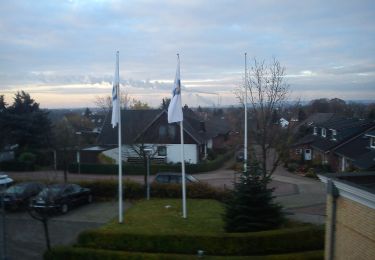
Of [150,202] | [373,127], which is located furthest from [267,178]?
[373,127]

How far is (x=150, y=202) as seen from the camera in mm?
24391

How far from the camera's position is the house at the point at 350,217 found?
31.1 ft

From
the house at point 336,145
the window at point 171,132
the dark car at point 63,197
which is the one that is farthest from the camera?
the window at point 171,132

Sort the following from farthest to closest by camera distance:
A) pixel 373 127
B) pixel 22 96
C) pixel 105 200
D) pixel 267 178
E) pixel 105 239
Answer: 1. pixel 22 96
2. pixel 373 127
3. pixel 105 200
4. pixel 267 178
5. pixel 105 239

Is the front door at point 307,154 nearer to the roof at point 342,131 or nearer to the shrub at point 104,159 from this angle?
the roof at point 342,131

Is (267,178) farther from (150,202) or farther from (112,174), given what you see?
(112,174)

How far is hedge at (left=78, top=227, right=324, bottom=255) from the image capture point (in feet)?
50.6

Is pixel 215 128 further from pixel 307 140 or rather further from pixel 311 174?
Answer: pixel 311 174

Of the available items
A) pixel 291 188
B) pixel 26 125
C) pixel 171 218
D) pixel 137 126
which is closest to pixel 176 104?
pixel 171 218

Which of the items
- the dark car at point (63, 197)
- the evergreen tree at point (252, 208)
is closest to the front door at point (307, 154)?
the dark car at point (63, 197)

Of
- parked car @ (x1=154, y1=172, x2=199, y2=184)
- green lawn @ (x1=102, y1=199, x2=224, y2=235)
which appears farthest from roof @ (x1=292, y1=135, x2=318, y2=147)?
green lawn @ (x1=102, y1=199, x2=224, y2=235)

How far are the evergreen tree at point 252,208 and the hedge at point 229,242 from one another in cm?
96

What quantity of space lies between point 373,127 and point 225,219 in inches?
1041

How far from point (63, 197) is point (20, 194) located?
2.80 meters
